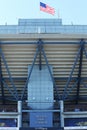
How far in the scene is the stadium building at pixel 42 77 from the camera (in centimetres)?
4619

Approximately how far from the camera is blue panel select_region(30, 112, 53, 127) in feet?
157

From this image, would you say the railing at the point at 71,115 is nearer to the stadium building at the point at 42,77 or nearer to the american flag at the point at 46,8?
the stadium building at the point at 42,77

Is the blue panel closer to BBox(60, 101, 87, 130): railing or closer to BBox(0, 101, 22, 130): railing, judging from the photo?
BBox(60, 101, 87, 130): railing

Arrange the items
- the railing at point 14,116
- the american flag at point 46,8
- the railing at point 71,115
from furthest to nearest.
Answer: the american flag at point 46,8
the railing at point 71,115
the railing at point 14,116

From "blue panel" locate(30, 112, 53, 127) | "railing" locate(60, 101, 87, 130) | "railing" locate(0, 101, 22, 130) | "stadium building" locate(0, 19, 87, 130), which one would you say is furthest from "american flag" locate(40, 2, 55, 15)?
"blue panel" locate(30, 112, 53, 127)

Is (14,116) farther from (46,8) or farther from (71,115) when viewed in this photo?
(46,8)

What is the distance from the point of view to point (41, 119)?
1891 inches

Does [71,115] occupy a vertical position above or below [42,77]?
below

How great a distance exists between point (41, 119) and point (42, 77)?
19.3ft

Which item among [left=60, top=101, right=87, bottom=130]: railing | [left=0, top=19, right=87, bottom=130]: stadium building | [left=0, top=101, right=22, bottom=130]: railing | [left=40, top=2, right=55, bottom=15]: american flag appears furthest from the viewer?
[left=40, top=2, right=55, bottom=15]: american flag

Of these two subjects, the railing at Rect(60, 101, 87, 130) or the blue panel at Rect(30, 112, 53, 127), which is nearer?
the blue panel at Rect(30, 112, 53, 127)

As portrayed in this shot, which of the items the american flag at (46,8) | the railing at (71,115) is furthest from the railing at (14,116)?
the american flag at (46,8)

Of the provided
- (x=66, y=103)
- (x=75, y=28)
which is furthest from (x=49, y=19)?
(x=66, y=103)

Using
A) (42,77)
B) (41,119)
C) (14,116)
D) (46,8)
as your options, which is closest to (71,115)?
(41,119)
